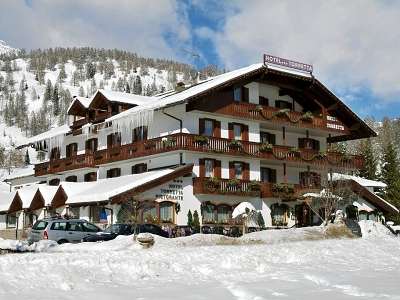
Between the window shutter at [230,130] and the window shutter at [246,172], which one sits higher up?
the window shutter at [230,130]

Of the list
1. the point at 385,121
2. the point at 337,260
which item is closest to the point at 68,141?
the point at 337,260

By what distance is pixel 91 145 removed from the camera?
43.8 m

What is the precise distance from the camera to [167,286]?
560 inches

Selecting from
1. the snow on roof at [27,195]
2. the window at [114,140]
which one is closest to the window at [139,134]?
the window at [114,140]

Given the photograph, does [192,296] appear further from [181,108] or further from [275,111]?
[275,111]

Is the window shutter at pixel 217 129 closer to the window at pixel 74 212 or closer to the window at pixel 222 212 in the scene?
the window at pixel 222 212

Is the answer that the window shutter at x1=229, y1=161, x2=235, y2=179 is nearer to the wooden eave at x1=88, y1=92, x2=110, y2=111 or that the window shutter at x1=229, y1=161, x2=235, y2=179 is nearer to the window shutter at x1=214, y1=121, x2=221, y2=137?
the window shutter at x1=214, y1=121, x2=221, y2=137

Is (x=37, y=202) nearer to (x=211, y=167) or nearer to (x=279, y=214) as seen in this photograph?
(x=211, y=167)

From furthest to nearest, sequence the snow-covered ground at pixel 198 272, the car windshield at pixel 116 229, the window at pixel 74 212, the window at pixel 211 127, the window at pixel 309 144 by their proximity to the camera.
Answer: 1. the window at pixel 309 144
2. the window at pixel 74 212
3. the window at pixel 211 127
4. the car windshield at pixel 116 229
5. the snow-covered ground at pixel 198 272

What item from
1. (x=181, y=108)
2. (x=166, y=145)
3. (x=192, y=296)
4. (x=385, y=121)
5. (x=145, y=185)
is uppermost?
(x=385, y=121)

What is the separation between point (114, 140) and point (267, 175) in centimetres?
1120

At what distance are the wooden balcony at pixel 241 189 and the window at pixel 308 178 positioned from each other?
4.99 feet

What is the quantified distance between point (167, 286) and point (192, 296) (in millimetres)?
1412

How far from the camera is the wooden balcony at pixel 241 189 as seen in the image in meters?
34.4
